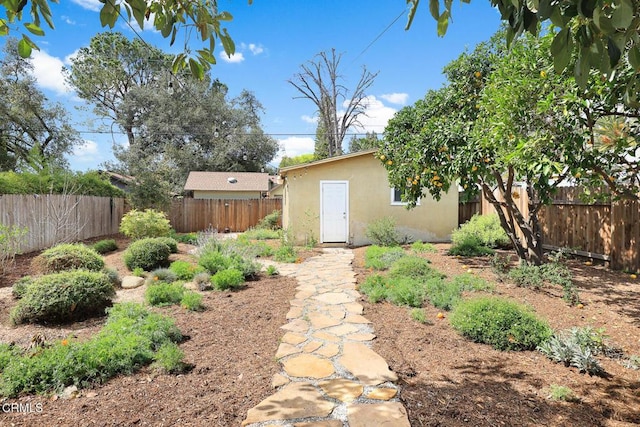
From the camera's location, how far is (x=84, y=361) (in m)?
2.82

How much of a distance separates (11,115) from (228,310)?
18.2 metres

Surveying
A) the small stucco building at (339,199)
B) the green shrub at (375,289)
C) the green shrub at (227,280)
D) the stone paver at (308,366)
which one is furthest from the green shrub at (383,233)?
the stone paver at (308,366)

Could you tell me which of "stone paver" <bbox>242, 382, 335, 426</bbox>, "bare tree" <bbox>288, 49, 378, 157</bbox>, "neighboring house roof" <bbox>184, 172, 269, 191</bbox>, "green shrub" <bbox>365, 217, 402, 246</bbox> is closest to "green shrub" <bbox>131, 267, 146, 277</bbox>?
"stone paver" <bbox>242, 382, 335, 426</bbox>

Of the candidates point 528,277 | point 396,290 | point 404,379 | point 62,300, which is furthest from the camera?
point 528,277

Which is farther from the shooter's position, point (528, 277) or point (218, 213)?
point (218, 213)

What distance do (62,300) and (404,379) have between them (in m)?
4.03

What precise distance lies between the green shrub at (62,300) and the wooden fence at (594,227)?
875 cm

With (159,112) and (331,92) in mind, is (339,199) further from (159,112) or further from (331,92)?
(159,112)

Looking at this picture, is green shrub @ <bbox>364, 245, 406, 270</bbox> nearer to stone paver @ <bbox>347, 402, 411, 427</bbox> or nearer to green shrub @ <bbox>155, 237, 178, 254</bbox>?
green shrub @ <bbox>155, 237, 178, 254</bbox>

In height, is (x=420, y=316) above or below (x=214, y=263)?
below

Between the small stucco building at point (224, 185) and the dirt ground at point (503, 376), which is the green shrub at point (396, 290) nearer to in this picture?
the dirt ground at point (503, 376)

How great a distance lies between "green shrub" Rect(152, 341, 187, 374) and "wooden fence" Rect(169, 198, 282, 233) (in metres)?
14.8

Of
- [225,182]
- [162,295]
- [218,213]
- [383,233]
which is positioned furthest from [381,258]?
[225,182]
